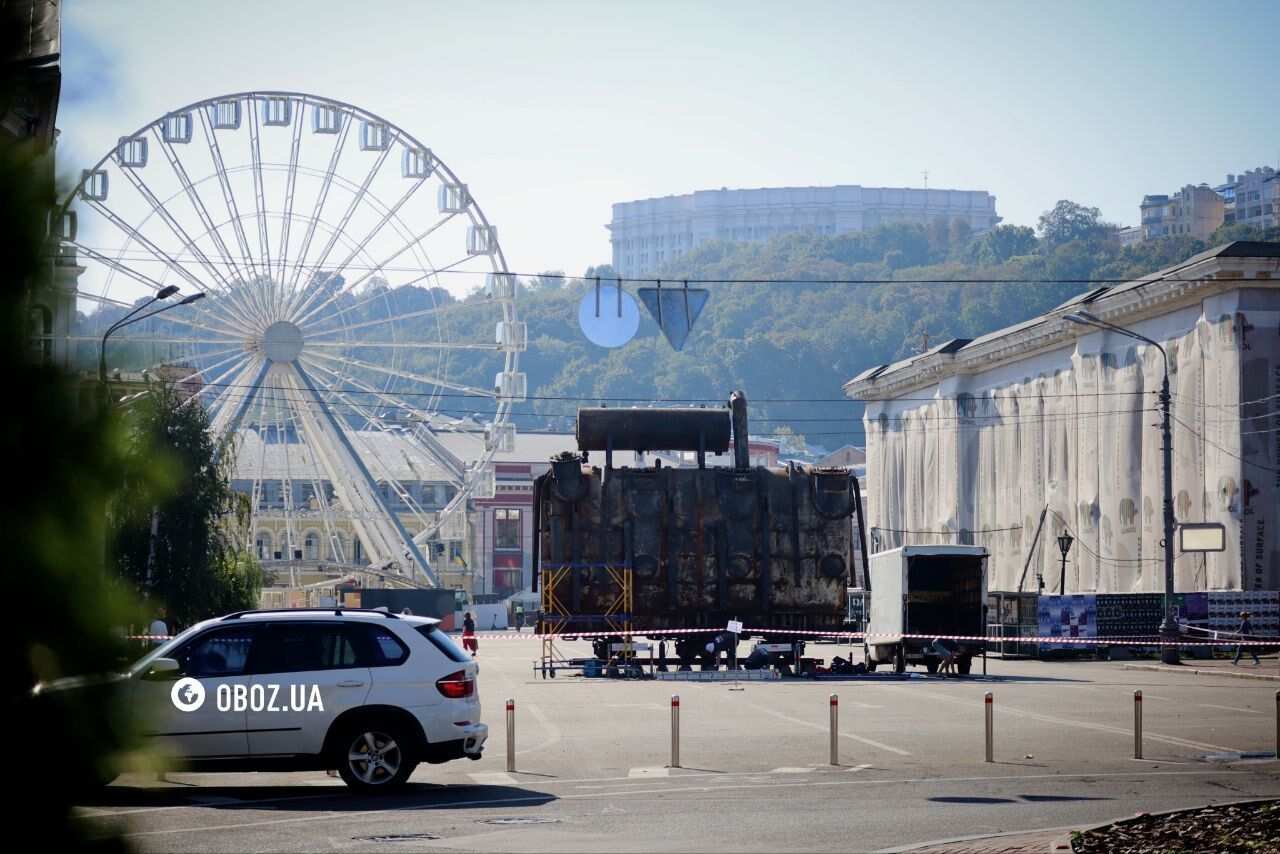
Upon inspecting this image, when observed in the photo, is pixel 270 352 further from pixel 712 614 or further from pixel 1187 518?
pixel 1187 518

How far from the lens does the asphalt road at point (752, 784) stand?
1155cm

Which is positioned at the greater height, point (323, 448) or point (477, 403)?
point (477, 403)

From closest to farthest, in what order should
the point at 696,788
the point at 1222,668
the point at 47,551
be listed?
the point at 47,551, the point at 696,788, the point at 1222,668

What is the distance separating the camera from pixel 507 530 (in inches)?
4599

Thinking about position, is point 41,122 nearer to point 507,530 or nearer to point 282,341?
point 282,341

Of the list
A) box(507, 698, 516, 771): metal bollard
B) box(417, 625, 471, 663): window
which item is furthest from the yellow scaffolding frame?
box(417, 625, 471, 663): window

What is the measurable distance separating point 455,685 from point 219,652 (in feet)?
6.89

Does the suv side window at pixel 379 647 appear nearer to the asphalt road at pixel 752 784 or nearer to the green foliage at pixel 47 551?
the asphalt road at pixel 752 784

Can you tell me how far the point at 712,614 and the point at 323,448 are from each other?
83.8 ft

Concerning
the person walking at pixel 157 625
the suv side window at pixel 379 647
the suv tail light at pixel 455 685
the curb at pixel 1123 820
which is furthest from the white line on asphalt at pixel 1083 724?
the person walking at pixel 157 625

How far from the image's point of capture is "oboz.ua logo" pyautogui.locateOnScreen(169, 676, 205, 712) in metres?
13.6

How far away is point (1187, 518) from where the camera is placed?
5197 cm

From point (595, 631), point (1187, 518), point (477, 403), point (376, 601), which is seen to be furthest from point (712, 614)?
point (477, 403)

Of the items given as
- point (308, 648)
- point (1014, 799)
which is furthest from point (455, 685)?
point (1014, 799)
